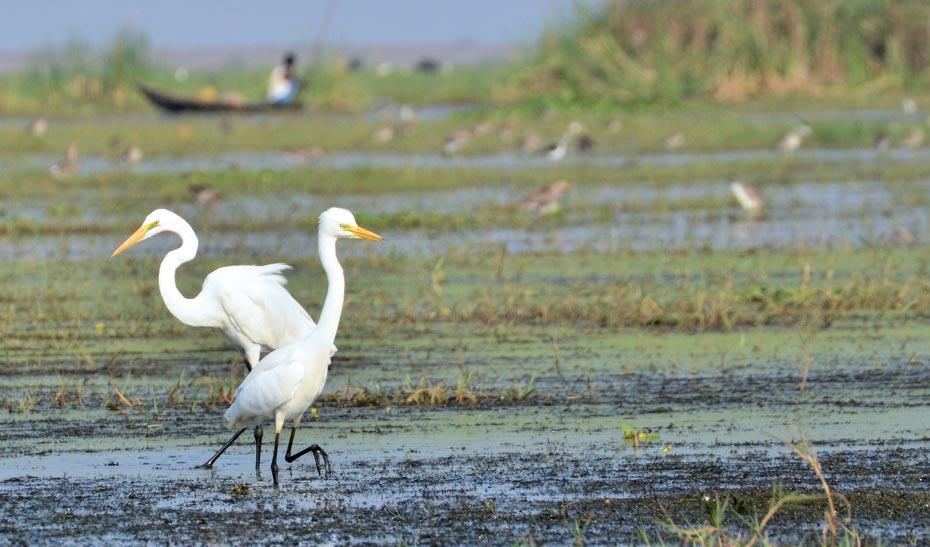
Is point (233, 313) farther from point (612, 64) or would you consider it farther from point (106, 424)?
point (612, 64)

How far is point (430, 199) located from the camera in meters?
19.8

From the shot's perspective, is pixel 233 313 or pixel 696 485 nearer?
pixel 696 485

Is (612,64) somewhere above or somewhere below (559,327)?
above

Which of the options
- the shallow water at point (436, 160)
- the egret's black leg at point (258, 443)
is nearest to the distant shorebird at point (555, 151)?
the shallow water at point (436, 160)

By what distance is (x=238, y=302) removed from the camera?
8.84 metres

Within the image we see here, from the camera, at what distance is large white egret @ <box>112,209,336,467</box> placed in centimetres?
870

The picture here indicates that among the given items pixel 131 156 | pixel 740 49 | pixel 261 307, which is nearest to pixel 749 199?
pixel 261 307

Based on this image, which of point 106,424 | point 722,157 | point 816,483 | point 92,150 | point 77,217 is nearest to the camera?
point 816,483

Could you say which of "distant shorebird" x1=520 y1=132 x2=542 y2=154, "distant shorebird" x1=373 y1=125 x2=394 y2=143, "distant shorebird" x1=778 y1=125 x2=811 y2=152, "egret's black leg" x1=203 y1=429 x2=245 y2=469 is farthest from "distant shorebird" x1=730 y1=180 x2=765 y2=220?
"distant shorebird" x1=373 y1=125 x2=394 y2=143

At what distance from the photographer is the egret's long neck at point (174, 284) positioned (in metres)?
8.42

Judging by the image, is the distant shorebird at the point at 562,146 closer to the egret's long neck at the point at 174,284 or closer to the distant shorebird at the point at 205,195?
the distant shorebird at the point at 205,195

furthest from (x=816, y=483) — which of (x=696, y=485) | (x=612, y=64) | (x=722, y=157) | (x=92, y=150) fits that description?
(x=612, y=64)

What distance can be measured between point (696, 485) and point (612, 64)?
28.9 m

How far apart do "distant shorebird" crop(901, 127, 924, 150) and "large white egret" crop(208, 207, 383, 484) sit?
19.0 meters
